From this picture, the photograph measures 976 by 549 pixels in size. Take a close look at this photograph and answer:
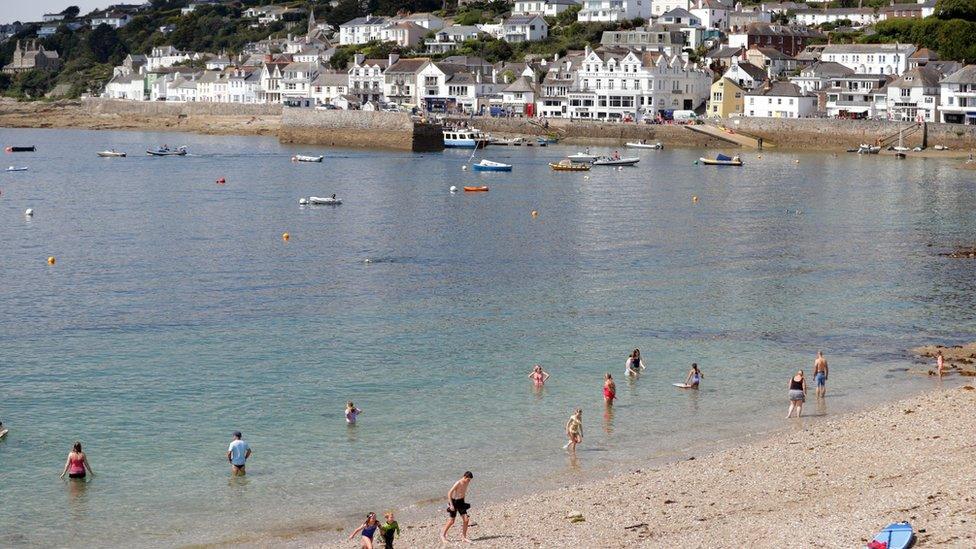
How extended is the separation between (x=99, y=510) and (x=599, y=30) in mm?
117394

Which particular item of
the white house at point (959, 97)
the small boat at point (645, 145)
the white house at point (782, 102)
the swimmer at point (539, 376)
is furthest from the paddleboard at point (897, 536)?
the white house at point (782, 102)

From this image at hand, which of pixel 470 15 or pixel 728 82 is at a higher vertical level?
pixel 470 15

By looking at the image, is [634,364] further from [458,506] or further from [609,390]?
[458,506]

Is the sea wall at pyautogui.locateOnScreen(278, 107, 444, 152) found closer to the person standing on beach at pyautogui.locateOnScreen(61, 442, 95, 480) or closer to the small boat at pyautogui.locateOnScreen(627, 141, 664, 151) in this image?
the small boat at pyautogui.locateOnScreen(627, 141, 664, 151)

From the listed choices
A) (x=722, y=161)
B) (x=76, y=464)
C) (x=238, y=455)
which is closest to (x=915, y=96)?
(x=722, y=161)

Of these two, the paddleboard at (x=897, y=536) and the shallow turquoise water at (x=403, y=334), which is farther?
the shallow turquoise water at (x=403, y=334)

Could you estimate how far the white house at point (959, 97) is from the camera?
86625 mm

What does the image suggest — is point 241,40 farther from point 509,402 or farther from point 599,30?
point 509,402

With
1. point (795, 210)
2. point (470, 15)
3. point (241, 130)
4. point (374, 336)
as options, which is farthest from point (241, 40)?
point (374, 336)

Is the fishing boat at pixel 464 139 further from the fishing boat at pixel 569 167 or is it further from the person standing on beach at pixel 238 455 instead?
the person standing on beach at pixel 238 455

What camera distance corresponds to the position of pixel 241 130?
11938 cm

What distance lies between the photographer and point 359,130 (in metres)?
97.4

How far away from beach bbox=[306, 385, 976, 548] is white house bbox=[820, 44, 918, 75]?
85.8 metres

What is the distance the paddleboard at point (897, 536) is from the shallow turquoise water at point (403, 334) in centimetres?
585
